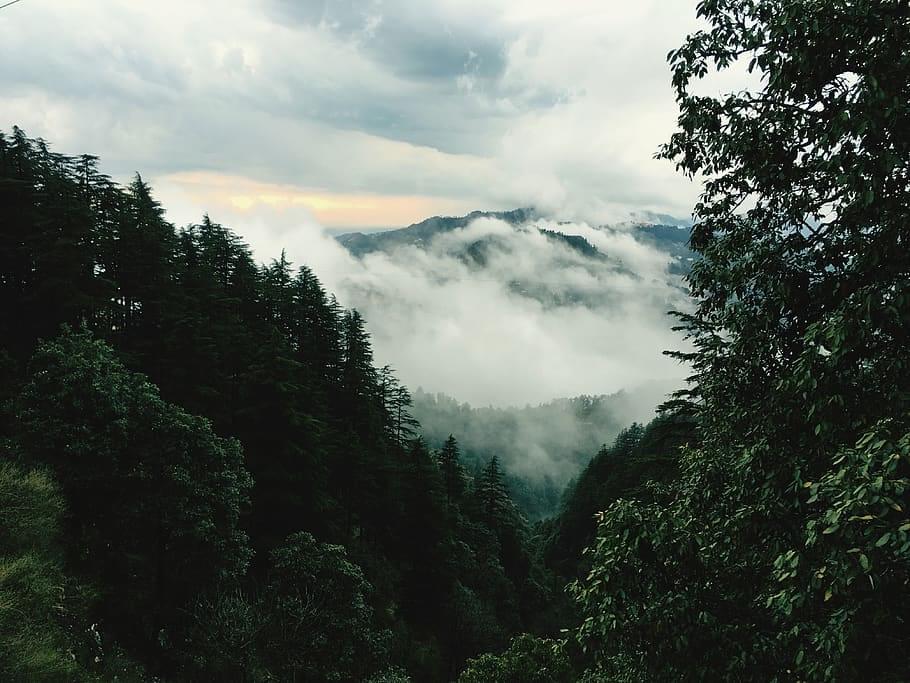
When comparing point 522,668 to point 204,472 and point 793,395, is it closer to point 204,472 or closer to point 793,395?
point 204,472

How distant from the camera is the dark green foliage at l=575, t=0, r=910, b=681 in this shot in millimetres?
4781

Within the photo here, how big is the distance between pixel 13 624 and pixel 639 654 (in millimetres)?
13459

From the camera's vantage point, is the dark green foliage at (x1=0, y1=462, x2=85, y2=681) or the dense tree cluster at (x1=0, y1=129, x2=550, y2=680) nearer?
the dark green foliage at (x1=0, y1=462, x2=85, y2=681)

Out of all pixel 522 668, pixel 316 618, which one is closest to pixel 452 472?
pixel 522 668

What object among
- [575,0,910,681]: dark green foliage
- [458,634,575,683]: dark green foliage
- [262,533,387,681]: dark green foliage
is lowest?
[458,634,575,683]: dark green foliage

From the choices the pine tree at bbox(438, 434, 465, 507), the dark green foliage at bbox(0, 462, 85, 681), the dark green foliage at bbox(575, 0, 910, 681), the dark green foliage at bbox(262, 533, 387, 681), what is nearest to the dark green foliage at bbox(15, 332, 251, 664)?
the dark green foliage at bbox(0, 462, 85, 681)

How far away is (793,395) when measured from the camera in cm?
629

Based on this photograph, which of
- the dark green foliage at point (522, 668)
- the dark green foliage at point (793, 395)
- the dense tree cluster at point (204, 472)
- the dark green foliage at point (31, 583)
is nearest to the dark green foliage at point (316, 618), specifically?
the dense tree cluster at point (204, 472)

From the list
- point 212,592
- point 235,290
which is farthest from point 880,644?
point 235,290

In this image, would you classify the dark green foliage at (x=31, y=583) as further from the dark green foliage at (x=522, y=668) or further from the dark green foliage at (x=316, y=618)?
the dark green foliage at (x=522, y=668)

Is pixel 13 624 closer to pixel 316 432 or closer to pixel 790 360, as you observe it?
pixel 790 360

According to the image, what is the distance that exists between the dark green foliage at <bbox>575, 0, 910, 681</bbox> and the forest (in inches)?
1.6

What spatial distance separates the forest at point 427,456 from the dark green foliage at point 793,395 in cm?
4

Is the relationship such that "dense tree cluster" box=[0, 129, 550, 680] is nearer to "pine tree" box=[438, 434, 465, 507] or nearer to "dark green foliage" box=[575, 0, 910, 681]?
"pine tree" box=[438, 434, 465, 507]
